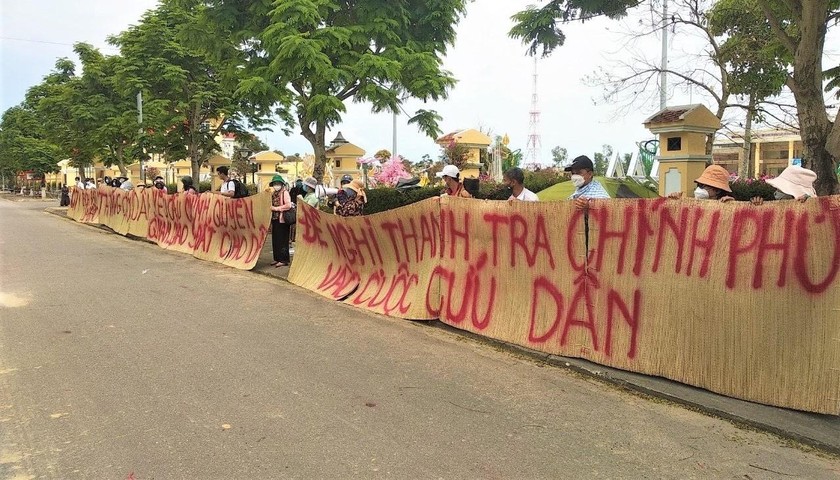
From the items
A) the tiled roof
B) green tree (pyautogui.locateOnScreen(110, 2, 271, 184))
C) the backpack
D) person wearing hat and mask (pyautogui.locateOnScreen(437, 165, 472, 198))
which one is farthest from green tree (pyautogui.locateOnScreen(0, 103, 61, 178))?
person wearing hat and mask (pyautogui.locateOnScreen(437, 165, 472, 198))

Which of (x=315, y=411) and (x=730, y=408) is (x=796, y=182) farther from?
(x=315, y=411)

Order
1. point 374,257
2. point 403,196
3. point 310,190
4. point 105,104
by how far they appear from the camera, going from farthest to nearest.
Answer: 1. point 105,104
2. point 403,196
3. point 310,190
4. point 374,257

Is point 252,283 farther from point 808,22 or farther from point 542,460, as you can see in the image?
point 808,22

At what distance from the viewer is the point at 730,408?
4.20 meters

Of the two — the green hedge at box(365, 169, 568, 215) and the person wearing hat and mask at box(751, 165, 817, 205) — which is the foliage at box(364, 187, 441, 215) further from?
the person wearing hat and mask at box(751, 165, 817, 205)

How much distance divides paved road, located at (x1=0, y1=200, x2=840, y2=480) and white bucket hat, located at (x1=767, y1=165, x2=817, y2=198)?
182 cm

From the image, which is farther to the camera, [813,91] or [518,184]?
[813,91]

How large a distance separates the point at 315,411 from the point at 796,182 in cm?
391

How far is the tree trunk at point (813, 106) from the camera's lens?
7.22 m

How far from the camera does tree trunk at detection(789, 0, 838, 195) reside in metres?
7.22

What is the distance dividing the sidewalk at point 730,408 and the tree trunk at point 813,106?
4308mm

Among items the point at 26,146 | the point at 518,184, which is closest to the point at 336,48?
the point at 518,184

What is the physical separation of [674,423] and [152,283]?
25.7ft

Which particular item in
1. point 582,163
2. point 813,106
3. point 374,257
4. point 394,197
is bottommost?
point 374,257
